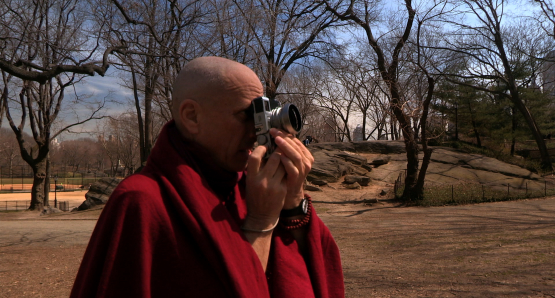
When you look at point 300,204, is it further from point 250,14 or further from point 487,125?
point 487,125

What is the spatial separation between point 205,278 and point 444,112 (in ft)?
99.0

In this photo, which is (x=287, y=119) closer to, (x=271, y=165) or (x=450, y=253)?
(x=271, y=165)

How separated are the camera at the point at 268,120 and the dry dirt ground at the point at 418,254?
431 cm

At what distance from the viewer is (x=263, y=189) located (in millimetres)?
1386

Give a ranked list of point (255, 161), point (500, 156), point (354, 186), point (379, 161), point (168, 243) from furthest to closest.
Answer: point (500, 156), point (379, 161), point (354, 186), point (255, 161), point (168, 243)

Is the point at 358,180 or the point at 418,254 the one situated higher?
the point at 358,180

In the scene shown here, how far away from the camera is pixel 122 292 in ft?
3.75

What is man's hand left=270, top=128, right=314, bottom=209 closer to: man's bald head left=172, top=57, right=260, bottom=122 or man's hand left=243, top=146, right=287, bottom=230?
man's hand left=243, top=146, right=287, bottom=230

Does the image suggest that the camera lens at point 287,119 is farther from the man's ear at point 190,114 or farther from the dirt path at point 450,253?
the dirt path at point 450,253

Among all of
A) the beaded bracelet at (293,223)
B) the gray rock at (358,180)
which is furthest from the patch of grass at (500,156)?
the beaded bracelet at (293,223)

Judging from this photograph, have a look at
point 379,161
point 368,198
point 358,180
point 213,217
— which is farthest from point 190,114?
point 379,161

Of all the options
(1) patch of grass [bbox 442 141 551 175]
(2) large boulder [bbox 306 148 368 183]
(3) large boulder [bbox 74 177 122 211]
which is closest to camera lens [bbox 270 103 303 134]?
(2) large boulder [bbox 306 148 368 183]

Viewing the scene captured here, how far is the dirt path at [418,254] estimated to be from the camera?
18.2 ft

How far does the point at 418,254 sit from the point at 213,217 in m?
6.95
